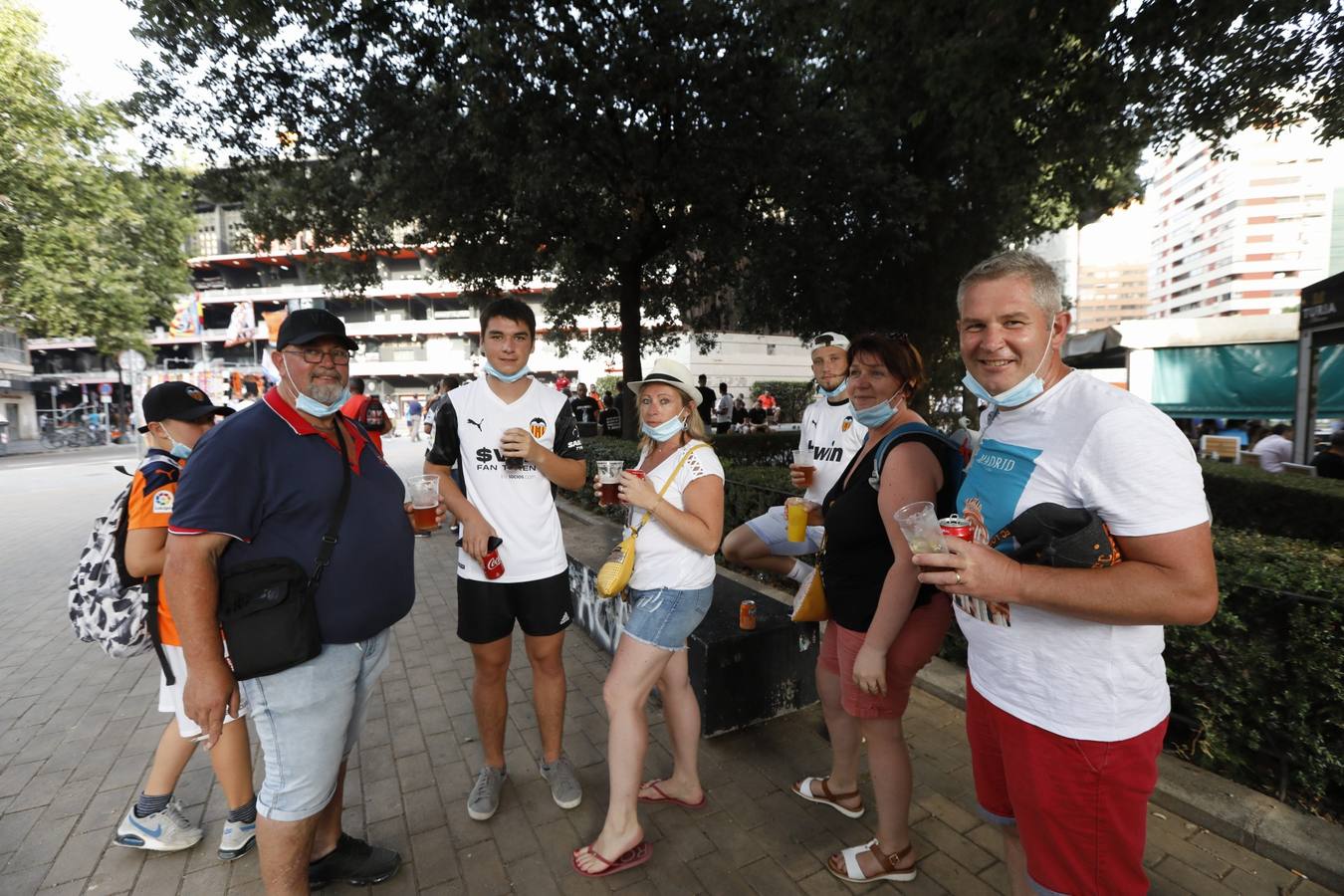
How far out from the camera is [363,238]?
38.3 feet

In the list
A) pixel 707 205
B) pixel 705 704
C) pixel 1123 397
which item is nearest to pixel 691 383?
pixel 1123 397

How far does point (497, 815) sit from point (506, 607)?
3.40ft

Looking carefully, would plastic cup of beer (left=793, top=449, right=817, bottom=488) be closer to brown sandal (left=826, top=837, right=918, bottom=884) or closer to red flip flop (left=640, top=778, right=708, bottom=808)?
red flip flop (left=640, top=778, right=708, bottom=808)

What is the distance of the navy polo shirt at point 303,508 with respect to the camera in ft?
6.10

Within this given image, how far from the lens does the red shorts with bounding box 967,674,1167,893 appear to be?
1563 mm

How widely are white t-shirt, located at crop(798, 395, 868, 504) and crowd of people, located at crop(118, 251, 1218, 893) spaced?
106cm

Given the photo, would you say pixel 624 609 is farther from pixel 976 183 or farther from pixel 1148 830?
pixel 976 183

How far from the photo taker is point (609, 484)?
2.60 meters

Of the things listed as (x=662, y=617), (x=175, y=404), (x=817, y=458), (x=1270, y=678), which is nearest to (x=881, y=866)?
(x=662, y=617)

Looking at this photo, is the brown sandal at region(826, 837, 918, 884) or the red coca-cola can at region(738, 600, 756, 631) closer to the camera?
the brown sandal at region(826, 837, 918, 884)

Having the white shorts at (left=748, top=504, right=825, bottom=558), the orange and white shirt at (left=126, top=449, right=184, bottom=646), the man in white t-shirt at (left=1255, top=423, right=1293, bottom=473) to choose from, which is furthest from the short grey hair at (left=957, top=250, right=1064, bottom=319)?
the man in white t-shirt at (left=1255, top=423, right=1293, bottom=473)

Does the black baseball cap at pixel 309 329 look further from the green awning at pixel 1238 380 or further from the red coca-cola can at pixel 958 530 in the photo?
the green awning at pixel 1238 380

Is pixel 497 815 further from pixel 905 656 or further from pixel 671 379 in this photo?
pixel 671 379

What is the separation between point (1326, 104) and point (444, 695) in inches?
430
